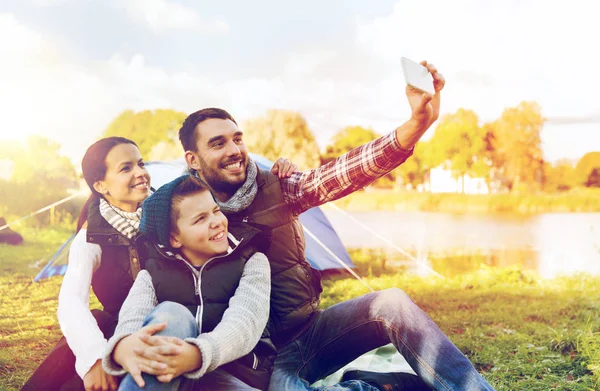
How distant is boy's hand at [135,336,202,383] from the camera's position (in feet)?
4.47

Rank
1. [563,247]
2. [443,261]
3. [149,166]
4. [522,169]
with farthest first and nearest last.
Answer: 1. [522,169]
2. [563,247]
3. [443,261]
4. [149,166]

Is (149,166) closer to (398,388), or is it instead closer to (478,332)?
(478,332)

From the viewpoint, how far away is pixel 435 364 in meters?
1.66

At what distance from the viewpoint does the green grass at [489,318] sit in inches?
105

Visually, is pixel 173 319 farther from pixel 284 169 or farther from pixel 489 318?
pixel 489 318

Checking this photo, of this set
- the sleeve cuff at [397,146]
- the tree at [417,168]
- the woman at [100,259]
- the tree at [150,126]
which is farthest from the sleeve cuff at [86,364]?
the tree at [417,168]

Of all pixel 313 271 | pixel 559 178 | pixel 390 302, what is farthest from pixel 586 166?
pixel 390 302

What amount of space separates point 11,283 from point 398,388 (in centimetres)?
419

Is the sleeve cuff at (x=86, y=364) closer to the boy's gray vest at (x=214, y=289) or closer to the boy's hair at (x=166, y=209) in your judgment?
the boy's gray vest at (x=214, y=289)

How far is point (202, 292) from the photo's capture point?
1661 millimetres

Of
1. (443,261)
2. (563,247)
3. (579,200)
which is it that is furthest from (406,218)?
(443,261)

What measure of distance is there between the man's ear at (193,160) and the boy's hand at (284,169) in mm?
294

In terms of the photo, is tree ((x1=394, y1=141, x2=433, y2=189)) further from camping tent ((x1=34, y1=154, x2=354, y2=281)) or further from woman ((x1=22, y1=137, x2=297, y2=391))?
woman ((x1=22, y1=137, x2=297, y2=391))

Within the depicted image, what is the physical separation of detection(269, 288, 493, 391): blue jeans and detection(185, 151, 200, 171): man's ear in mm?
725
